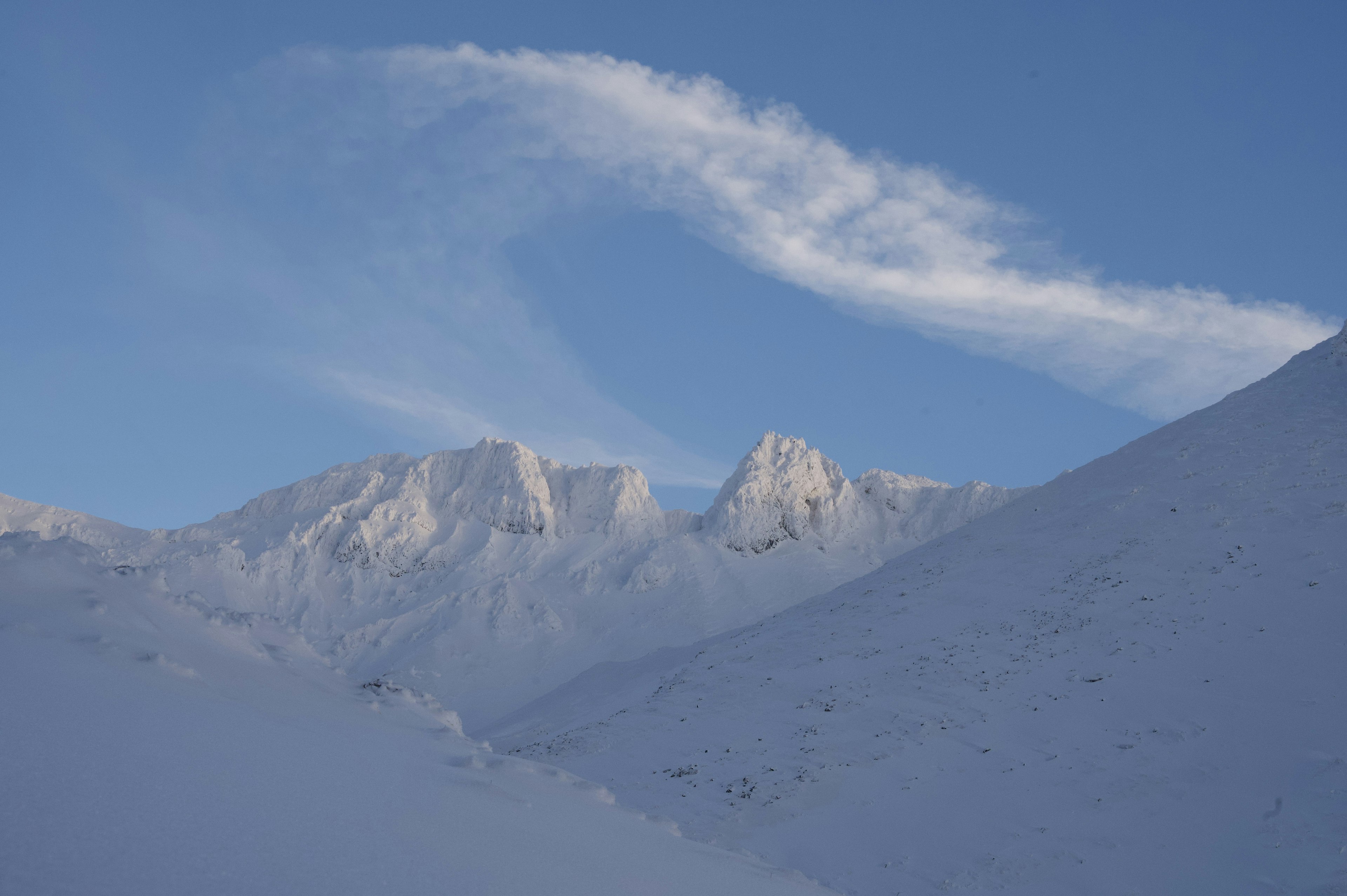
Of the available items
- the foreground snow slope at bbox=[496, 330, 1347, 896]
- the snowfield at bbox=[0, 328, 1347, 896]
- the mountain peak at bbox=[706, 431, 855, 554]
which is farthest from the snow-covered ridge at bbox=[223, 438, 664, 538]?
the foreground snow slope at bbox=[496, 330, 1347, 896]

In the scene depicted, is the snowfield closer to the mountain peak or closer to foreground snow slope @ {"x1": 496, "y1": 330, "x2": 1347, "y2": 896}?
foreground snow slope @ {"x1": 496, "y1": 330, "x2": 1347, "y2": 896}

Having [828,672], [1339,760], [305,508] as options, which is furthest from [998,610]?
[305,508]

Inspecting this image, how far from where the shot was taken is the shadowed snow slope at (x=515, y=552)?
5325 cm

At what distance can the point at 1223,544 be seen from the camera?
65.9 ft

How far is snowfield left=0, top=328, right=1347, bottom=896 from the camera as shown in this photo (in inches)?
157

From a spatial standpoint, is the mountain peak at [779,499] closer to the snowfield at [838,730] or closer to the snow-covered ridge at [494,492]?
the snow-covered ridge at [494,492]

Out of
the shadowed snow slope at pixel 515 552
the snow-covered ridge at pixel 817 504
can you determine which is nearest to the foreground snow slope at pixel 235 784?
the shadowed snow slope at pixel 515 552

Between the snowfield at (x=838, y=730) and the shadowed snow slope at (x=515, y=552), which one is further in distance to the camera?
the shadowed snow slope at (x=515, y=552)

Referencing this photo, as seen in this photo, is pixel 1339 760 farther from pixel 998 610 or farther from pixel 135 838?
pixel 135 838

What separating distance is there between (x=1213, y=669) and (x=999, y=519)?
1638 centimetres

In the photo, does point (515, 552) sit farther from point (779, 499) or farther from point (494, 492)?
point (779, 499)

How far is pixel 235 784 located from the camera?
4.22 m

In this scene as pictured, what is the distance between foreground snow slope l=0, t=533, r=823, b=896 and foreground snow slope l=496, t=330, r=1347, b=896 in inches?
252

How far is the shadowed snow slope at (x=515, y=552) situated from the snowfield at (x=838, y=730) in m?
11.4
